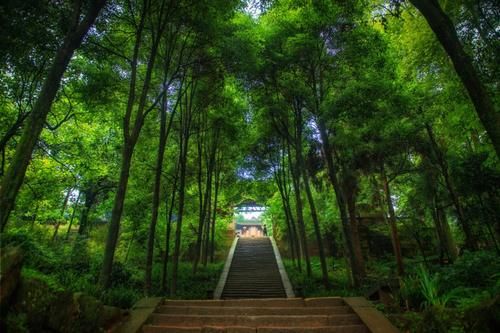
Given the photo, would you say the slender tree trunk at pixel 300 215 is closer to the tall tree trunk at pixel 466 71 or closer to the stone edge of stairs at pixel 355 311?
the stone edge of stairs at pixel 355 311

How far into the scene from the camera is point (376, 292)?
597 centimetres

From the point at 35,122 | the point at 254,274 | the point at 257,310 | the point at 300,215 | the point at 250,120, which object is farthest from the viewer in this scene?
the point at 250,120

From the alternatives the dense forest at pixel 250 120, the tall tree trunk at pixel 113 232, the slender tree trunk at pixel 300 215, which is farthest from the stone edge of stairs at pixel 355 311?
the slender tree trunk at pixel 300 215

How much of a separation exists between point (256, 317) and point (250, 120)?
1253cm

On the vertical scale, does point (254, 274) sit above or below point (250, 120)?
below

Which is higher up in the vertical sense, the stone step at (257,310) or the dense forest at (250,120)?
the dense forest at (250,120)

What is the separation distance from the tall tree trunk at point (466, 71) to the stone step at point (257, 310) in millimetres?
3620

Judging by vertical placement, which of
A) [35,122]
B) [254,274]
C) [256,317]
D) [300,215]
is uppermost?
[300,215]

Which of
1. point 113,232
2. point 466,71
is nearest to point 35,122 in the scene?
point 113,232

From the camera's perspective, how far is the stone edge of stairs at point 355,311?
3.87 metres

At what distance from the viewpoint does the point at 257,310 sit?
496cm

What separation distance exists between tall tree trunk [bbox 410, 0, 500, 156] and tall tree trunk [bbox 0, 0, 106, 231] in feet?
18.3

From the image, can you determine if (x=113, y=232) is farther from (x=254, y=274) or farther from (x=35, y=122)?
(x=254, y=274)

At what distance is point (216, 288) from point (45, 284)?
29.9 ft
